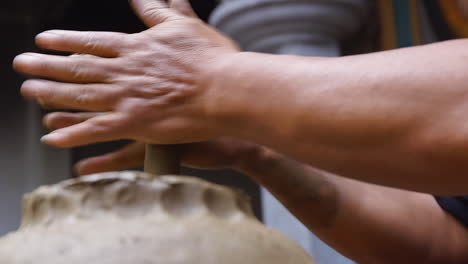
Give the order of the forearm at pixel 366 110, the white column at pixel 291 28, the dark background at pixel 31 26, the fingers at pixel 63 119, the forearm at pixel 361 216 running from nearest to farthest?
1. the forearm at pixel 366 110
2. the fingers at pixel 63 119
3. the forearm at pixel 361 216
4. the white column at pixel 291 28
5. the dark background at pixel 31 26

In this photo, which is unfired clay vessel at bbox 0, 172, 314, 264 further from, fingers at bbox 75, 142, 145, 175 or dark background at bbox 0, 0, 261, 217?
dark background at bbox 0, 0, 261, 217

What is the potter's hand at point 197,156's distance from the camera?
1.08 metres

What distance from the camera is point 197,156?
1083 millimetres

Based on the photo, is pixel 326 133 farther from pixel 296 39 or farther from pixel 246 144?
pixel 296 39

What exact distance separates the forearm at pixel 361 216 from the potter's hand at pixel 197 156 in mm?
22

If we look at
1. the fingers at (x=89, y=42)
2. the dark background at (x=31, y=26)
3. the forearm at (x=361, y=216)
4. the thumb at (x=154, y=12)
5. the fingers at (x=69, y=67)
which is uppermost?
the thumb at (x=154, y=12)

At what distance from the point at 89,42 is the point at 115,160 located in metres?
0.26

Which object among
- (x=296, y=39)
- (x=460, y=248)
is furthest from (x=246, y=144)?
(x=296, y=39)

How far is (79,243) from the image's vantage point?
0.79m

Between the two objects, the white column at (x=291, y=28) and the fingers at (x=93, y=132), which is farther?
the white column at (x=291, y=28)

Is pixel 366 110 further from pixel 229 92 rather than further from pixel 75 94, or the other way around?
pixel 75 94

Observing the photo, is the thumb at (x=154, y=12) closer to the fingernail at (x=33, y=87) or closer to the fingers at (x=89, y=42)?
the fingers at (x=89, y=42)

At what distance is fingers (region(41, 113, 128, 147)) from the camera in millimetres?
899

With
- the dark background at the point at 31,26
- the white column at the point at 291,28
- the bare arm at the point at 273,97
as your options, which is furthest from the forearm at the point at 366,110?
the dark background at the point at 31,26
